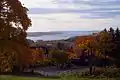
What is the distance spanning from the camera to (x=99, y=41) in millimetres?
61500

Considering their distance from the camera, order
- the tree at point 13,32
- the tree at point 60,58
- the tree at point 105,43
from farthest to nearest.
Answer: the tree at point 60,58
the tree at point 105,43
the tree at point 13,32

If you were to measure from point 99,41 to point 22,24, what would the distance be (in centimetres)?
3999

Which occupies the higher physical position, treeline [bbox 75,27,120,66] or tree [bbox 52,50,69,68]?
treeline [bbox 75,27,120,66]

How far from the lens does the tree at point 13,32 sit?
71.3ft

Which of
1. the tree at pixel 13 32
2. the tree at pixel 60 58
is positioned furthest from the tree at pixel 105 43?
the tree at pixel 13 32

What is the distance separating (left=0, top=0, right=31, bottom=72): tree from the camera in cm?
2173

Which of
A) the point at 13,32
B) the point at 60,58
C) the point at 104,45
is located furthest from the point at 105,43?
the point at 13,32

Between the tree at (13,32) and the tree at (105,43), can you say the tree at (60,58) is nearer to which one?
the tree at (105,43)

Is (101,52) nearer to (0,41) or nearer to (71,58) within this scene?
(71,58)

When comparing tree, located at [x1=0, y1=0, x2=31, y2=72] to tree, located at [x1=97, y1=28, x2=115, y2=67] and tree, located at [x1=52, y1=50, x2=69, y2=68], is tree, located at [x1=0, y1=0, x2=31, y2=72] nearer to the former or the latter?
tree, located at [x1=97, y1=28, x2=115, y2=67]

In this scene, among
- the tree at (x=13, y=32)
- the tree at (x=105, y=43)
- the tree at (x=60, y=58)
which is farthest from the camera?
the tree at (x=60, y=58)

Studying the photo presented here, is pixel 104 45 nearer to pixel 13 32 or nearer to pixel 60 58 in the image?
pixel 60 58

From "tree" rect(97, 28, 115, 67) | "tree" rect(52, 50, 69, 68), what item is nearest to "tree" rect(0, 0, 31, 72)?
"tree" rect(97, 28, 115, 67)

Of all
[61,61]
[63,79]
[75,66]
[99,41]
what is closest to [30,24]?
[63,79]
